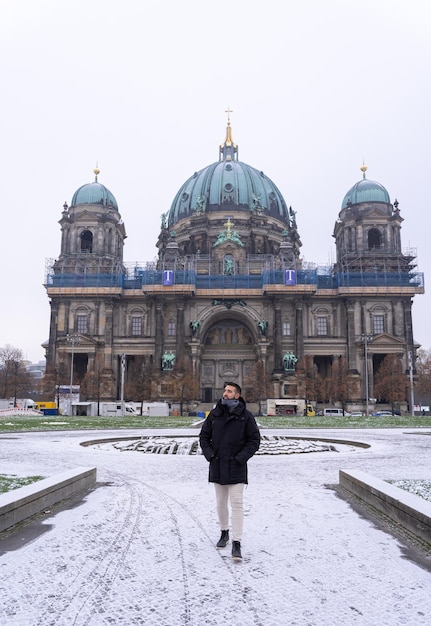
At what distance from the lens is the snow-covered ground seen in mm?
5137

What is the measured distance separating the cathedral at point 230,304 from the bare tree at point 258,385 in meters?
2.15

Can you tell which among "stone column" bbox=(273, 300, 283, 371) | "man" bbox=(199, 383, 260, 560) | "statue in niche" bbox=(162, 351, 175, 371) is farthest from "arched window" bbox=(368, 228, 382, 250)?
"man" bbox=(199, 383, 260, 560)

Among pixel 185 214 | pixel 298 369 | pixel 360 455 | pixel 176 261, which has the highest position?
pixel 185 214

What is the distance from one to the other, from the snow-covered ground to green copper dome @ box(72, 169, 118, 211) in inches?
3114

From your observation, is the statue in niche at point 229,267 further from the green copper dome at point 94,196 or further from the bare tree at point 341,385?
the bare tree at point 341,385

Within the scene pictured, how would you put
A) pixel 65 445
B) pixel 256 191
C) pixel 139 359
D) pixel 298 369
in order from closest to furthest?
pixel 65 445, pixel 298 369, pixel 139 359, pixel 256 191

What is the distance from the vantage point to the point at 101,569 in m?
6.32

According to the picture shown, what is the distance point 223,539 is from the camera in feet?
24.0

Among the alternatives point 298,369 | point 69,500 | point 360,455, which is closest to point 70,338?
point 298,369

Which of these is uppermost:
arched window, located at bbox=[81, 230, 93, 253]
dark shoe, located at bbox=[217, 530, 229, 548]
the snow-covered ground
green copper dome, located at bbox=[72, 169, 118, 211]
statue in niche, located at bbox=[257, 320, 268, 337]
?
green copper dome, located at bbox=[72, 169, 118, 211]

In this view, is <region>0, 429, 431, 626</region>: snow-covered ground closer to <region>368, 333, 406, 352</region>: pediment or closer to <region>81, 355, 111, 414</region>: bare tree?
<region>81, 355, 111, 414</region>: bare tree

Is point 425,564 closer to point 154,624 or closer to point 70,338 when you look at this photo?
point 154,624

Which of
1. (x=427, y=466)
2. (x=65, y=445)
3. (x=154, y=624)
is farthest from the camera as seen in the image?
(x=65, y=445)

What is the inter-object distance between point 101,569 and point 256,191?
3723 inches
